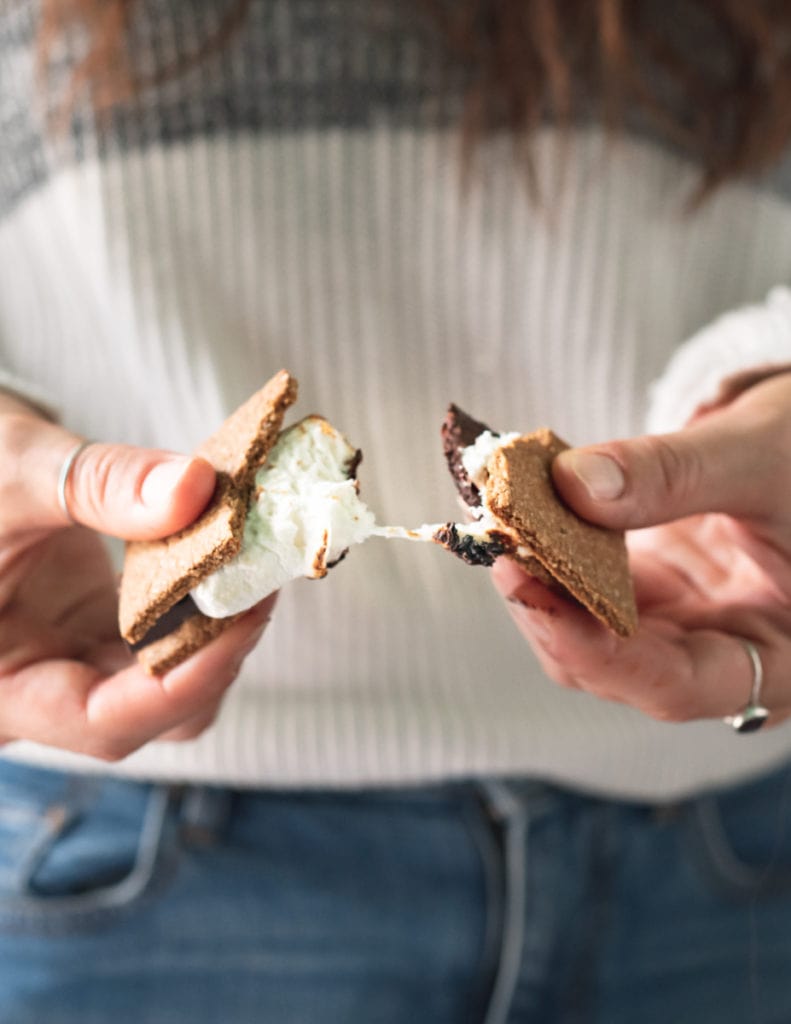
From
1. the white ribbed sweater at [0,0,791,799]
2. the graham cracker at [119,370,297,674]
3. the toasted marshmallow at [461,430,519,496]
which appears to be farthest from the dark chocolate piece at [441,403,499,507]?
the white ribbed sweater at [0,0,791,799]

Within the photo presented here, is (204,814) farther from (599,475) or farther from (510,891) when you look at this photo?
(599,475)

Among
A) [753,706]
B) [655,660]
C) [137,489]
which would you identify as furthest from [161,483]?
[753,706]

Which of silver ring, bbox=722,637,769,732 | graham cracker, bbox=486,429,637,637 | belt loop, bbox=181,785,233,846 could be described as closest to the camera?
graham cracker, bbox=486,429,637,637

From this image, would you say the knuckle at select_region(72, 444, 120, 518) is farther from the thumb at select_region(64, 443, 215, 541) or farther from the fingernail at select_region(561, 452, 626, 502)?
the fingernail at select_region(561, 452, 626, 502)

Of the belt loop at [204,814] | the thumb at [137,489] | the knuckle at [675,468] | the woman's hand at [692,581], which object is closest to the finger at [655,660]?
the woman's hand at [692,581]

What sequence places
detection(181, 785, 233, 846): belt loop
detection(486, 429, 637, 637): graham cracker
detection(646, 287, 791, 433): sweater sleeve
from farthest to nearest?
detection(181, 785, 233, 846): belt loop → detection(646, 287, 791, 433): sweater sleeve → detection(486, 429, 637, 637): graham cracker
